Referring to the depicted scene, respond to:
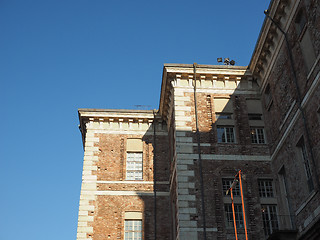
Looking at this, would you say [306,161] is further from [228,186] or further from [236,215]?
[228,186]

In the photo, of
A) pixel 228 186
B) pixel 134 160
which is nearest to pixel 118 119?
pixel 134 160

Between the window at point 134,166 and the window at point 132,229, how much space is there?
9.07 feet

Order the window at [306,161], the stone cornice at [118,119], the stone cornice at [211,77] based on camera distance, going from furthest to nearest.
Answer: the stone cornice at [118,119], the stone cornice at [211,77], the window at [306,161]

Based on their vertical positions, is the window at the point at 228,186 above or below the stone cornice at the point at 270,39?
below

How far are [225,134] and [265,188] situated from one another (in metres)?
3.53

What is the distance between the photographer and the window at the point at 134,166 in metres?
28.1

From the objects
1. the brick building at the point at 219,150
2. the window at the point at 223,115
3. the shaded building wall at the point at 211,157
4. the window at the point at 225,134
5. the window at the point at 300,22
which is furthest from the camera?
the window at the point at 223,115

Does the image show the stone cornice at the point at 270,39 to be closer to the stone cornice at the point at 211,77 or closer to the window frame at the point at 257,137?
the stone cornice at the point at 211,77

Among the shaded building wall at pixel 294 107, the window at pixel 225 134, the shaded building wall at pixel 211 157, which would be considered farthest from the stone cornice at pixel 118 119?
the shaded building wall at pixel 294 107

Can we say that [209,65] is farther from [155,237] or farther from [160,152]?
[155,237]

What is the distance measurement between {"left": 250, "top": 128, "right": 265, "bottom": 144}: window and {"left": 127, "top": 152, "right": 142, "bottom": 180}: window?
7.59m

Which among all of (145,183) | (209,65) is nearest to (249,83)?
(209,65)

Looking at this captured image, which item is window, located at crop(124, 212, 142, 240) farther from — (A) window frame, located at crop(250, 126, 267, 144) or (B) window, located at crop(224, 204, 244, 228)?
(A) window frame, located at crop(250, 126, 267, 144)

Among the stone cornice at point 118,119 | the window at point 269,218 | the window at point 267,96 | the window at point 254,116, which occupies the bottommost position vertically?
the window at point 269,218
